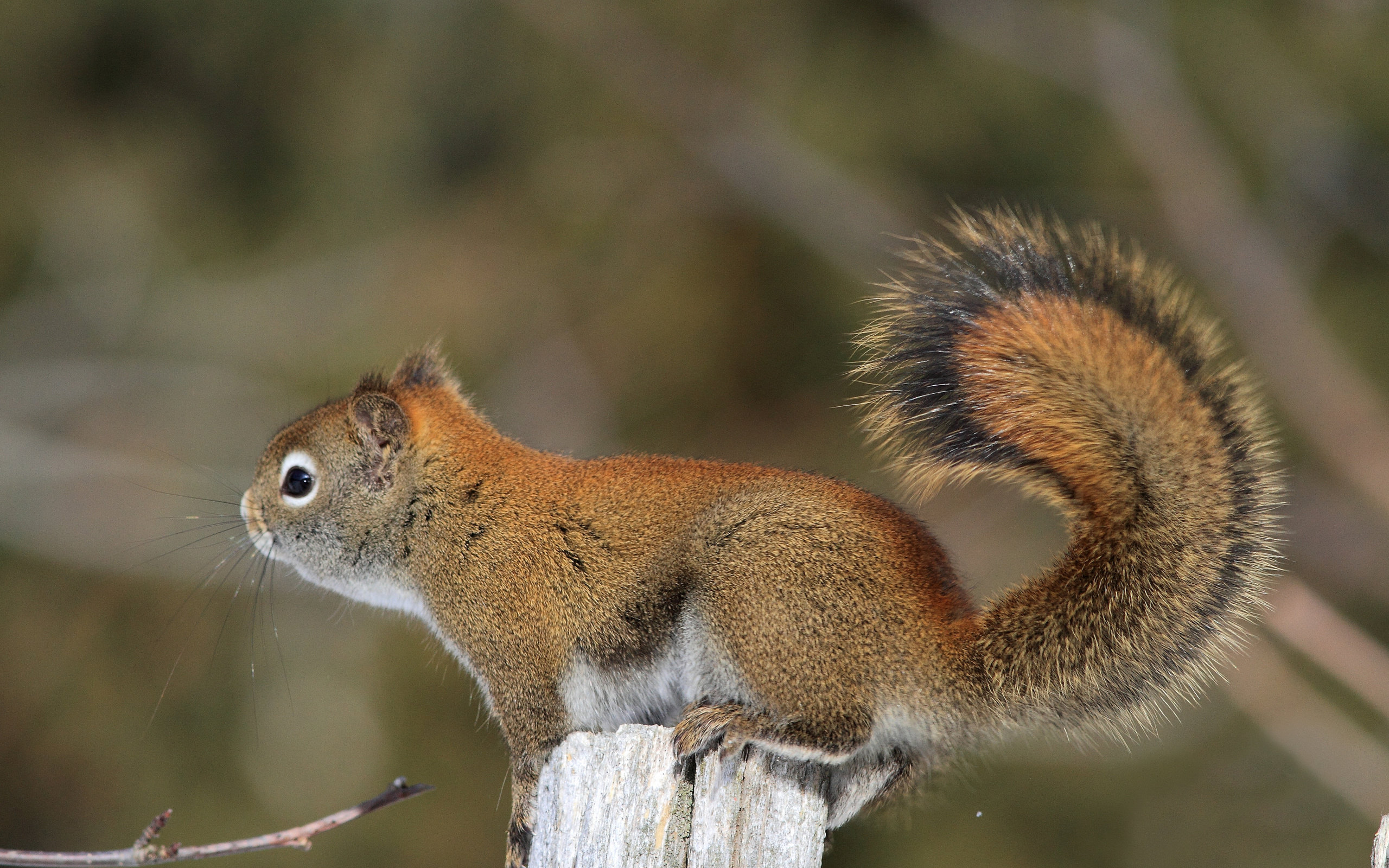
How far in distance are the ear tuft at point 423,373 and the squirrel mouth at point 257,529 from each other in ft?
1.36

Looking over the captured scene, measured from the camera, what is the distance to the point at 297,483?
2822 millimetres

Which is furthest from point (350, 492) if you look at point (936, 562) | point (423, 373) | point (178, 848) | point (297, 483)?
point (936, 562)

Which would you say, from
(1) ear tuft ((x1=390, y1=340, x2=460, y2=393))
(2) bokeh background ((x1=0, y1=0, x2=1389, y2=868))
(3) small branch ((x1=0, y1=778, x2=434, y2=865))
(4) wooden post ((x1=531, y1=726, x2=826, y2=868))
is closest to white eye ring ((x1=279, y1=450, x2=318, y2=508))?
(1) ear tuft ((x1=390, y1=340, x2=460, y2=393))

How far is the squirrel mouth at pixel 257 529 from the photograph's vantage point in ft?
9.27

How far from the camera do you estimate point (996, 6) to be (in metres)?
8.98

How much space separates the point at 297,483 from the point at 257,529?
14 cm

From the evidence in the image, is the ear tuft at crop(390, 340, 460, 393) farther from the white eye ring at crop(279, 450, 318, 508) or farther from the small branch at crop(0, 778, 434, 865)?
the small branch at crop(0, 778, 434, 865)

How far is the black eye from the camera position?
9.23 ft

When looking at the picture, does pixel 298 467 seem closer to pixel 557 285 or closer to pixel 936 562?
pixel 936 562

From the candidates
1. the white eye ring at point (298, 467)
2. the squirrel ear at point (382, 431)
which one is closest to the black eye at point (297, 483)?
the white eye ring at point (298, 467)

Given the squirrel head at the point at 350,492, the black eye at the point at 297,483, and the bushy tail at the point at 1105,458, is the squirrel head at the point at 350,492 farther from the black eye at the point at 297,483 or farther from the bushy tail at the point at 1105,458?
the bushy tail at the point at 1105,458

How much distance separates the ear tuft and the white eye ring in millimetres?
273

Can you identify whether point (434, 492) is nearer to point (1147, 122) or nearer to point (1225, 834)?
point (1225, 834)

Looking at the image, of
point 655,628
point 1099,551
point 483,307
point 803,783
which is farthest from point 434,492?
point 483,307
